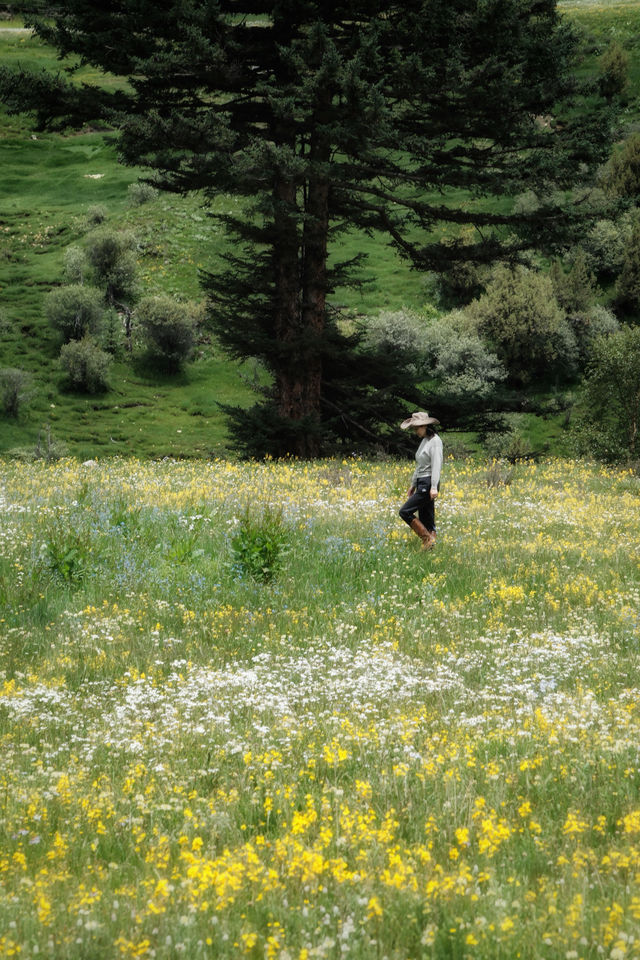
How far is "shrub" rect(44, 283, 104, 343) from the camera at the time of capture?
177ft

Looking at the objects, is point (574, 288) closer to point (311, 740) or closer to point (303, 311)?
point (303, 311)

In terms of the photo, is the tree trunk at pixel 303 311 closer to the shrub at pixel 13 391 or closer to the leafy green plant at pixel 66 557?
the leafy green plant at pixel 66 557

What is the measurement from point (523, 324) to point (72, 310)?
32.0m

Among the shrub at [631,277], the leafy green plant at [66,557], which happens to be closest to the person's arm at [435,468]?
the leafy green plant at [66,557]

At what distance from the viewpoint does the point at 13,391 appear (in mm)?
44875

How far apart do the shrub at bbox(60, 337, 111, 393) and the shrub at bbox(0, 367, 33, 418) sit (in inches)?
151

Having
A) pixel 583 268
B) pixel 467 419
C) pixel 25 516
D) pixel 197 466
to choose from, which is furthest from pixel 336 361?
pixel 583 268

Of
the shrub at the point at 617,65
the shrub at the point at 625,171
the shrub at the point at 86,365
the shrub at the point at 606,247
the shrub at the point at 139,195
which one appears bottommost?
the shrub at the point at 86,365

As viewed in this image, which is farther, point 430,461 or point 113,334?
point 113,334

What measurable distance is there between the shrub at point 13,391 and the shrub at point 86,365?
12.6 feet

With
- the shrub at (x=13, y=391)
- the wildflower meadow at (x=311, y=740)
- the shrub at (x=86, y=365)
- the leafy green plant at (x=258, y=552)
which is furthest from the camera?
the shrub at (x=86, y=365)

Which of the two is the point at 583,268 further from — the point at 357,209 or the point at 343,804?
the point at 343,804

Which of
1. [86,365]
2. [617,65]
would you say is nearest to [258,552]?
[86,365]

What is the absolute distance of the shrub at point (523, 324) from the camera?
2026 inches
